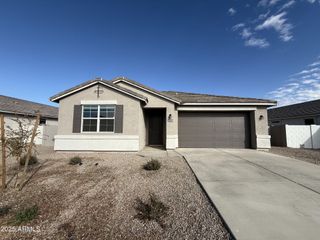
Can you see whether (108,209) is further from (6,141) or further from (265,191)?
(265,191)

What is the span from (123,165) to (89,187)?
2.29 meters

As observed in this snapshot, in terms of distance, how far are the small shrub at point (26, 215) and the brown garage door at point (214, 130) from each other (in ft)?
32.3

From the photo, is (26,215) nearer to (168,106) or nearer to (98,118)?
(98,118)

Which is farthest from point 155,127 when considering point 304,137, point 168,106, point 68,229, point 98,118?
point 304,137

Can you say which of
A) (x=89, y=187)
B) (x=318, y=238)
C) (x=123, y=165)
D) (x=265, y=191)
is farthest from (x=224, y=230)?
(x=123, y=165)

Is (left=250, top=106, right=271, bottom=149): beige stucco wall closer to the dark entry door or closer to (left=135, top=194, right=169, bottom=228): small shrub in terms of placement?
the dark entry door

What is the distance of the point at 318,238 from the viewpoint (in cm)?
271

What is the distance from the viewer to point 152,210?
12.1 ft

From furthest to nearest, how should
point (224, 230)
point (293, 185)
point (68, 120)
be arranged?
point (68, 120) < point (293, 185) < point (224, 230)

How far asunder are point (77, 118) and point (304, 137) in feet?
59.0

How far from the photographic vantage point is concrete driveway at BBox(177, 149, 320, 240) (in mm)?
2951

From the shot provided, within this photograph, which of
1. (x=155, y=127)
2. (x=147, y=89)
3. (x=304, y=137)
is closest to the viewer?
(x=147, y=89)

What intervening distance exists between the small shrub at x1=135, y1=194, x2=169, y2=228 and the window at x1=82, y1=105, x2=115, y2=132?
22.9 feet

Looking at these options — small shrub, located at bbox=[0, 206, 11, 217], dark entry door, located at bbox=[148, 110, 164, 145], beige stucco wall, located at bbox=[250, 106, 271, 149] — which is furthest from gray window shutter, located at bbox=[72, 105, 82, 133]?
beige stucco wall, located at bbox=[250, 106, 271, 149]
